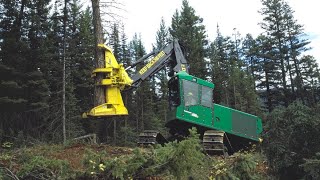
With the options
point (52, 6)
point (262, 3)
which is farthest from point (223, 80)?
point (52, 6)

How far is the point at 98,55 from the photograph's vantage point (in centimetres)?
1191

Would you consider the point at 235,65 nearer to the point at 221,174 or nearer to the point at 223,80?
the point at 223,80

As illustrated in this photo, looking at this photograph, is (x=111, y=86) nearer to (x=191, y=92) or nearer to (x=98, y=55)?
(x=98, y=55)

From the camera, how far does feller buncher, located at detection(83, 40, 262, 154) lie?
11516mm

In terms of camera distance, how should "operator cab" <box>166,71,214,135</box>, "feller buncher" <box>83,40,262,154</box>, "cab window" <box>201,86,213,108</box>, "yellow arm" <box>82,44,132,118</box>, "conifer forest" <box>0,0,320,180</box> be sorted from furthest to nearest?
"cab window" <box>201,86,213,108</box>, "operator cab" <box>166,71,214,135</box>, "feller buncher" <box>83,40,262,154</box>, "yellow arm" <box>82,44,132,118</box>, "conifer forest" <box>0,0,320,180</box>

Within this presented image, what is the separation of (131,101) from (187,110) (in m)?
34.1

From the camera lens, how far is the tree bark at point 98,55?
38.1 feet

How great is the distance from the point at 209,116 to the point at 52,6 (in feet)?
78.6

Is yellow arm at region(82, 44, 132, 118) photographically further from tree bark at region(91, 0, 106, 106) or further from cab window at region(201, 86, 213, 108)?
cab window at region(201, 86, 213, 108)

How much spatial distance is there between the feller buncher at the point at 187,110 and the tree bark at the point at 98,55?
0.43 feet

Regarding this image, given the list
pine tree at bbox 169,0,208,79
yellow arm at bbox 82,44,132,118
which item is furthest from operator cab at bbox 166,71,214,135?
pine tree at bbox 169,0,208,79

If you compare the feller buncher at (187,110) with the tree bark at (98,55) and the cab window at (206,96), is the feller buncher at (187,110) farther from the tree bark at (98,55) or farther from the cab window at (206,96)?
the tree bark at (98,55)

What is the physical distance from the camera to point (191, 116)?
12.0 metres

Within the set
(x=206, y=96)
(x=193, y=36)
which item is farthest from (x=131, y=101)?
(x=206, y=96)
